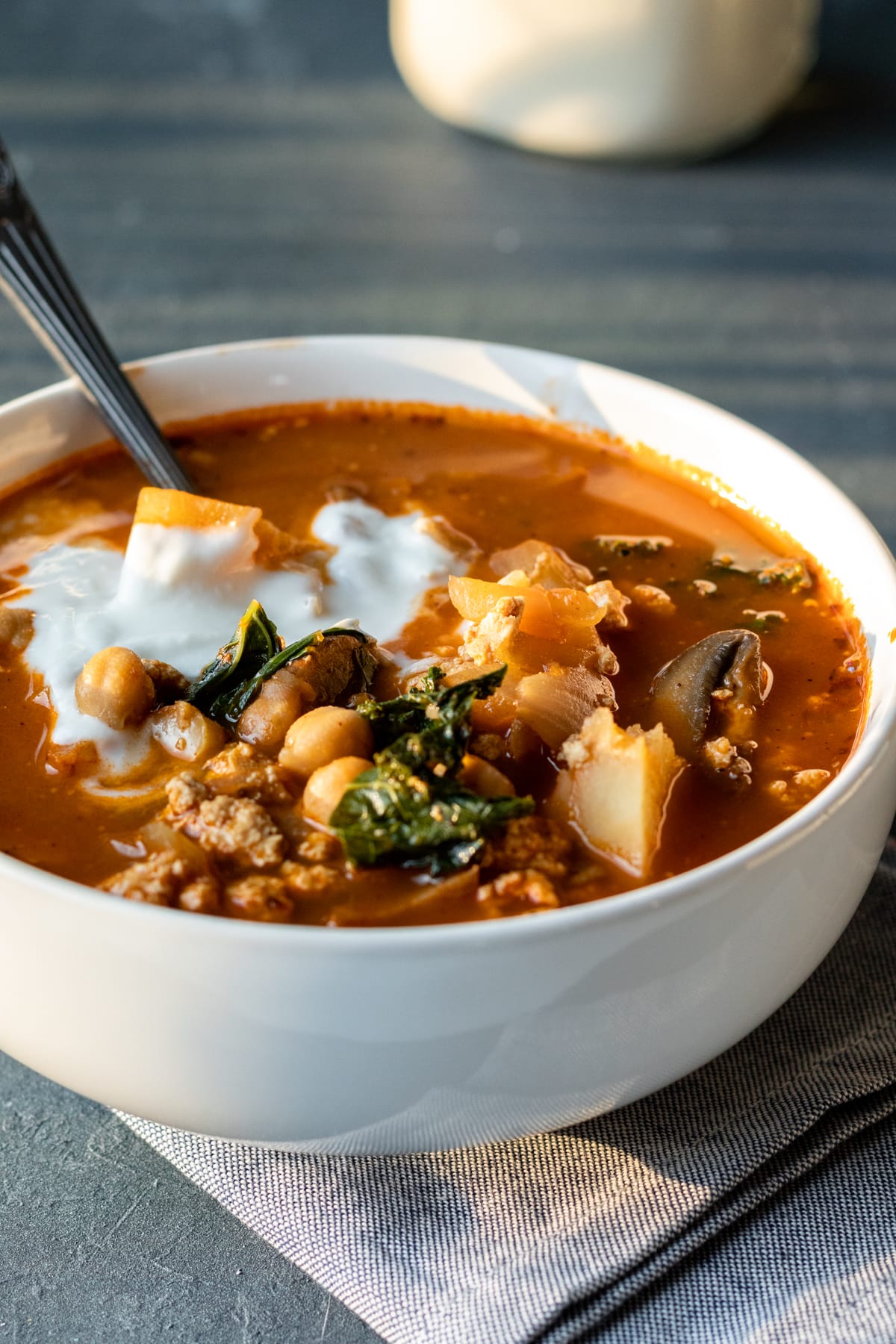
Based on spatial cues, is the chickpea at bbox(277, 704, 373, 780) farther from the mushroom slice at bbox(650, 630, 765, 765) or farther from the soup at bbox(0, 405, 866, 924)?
the mushroom slice at bbox(650, 630, 765, 765)

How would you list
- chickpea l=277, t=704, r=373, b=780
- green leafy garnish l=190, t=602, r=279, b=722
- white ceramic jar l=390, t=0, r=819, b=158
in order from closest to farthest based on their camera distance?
1. chickpea l=277, t=704, r=373, b=780
2. green leafy garnish l=190, t=602, r=279, b=722
3. white ceramic jar l=390, t=0, r=819, b=158

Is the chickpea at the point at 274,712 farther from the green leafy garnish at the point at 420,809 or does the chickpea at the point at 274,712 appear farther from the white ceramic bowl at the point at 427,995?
the white ceramic bowl at the point at 427,995

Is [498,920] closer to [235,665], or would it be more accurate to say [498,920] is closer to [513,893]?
[513,893]

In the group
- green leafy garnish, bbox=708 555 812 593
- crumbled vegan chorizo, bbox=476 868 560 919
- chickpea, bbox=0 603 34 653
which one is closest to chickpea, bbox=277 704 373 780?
crumbled vegan chorizo, bbox=476 868 560 919

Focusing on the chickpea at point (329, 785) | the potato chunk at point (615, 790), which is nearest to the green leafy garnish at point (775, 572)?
the potato chunk at point (615, 790)

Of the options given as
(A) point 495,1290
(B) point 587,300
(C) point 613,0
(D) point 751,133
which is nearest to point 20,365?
(B) point 587,300
